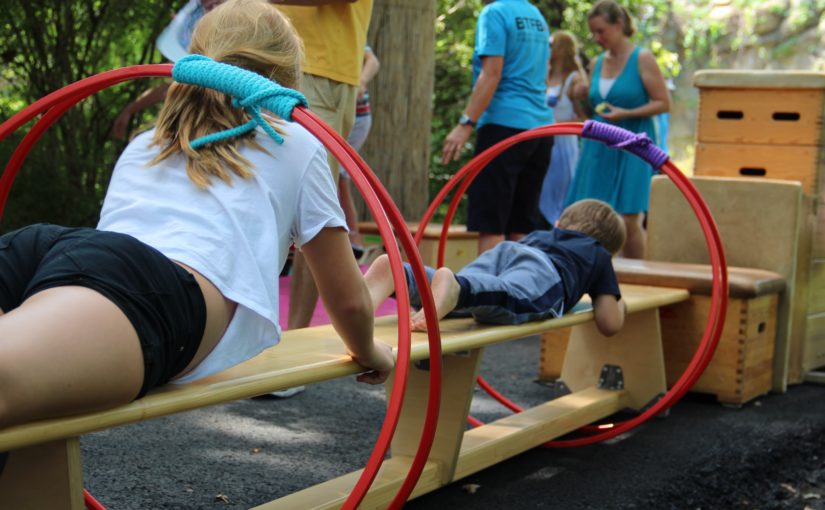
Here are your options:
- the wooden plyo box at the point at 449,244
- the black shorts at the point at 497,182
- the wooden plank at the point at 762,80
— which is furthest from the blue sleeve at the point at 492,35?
the wooden plyo box at the point at 449,244

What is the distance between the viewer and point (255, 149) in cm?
223

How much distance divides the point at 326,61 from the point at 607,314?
1421 mm

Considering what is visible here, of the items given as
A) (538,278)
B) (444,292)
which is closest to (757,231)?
(538,278)

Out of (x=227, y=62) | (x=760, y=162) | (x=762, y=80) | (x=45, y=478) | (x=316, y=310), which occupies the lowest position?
(x=316, y=310)

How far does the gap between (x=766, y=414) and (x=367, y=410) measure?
172 centimetres

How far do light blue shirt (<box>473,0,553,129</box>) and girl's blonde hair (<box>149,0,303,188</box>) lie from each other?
10.2 ft

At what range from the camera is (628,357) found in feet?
14.3

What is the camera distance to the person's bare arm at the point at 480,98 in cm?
529

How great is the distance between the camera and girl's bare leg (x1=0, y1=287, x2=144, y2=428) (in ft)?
5.63

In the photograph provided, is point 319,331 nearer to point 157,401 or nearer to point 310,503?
point 310,503

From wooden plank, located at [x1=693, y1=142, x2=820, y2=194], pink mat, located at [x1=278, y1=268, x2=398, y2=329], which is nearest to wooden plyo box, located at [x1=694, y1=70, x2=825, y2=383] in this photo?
wooden plank, located at [x1=693, y1=142, x2=820, y2=194]

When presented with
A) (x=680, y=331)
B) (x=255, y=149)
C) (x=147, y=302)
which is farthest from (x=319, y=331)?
(x=680, y=331)

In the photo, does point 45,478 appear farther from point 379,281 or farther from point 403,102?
point 403,102

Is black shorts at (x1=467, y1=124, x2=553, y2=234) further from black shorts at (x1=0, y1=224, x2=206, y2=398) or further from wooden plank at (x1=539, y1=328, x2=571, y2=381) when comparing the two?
black shorts at (x1=0, y1=224, x2=206, y2=398)
